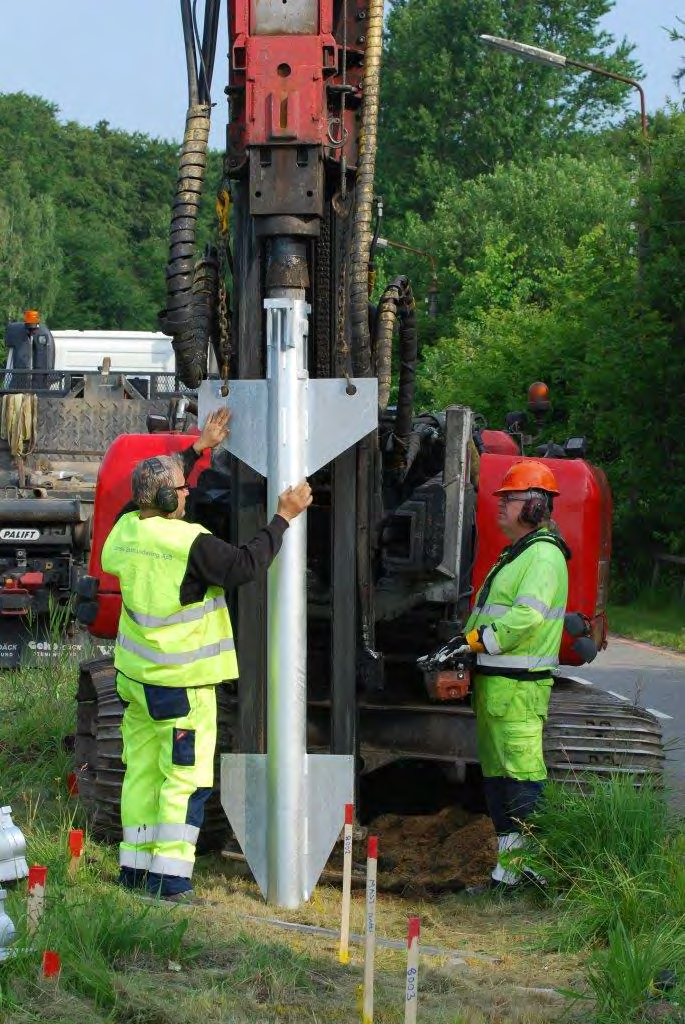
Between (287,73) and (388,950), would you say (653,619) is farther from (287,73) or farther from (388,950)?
(388,950)

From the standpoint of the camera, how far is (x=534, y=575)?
25.5 feet

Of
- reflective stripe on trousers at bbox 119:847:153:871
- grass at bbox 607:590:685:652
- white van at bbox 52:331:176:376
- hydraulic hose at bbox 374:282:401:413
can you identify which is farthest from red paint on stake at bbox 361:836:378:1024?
white van at bbox 52:331:176:376

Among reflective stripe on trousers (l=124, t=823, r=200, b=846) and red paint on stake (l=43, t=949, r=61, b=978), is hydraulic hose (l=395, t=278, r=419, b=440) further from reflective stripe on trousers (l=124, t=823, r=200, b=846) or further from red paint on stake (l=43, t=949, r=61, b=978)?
red paint on stake (l=43, t=949, r=61, b=978)

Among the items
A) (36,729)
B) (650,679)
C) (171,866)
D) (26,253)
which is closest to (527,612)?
(171,866)

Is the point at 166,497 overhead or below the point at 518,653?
overhead

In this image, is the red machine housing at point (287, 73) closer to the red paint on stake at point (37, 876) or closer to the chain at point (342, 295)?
the chain at point (342, 295)

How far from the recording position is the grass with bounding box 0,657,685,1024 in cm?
565

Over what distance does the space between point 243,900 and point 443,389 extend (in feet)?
82.4

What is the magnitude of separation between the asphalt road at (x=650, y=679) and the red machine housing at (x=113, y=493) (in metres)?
3.46

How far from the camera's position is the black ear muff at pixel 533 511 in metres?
7.88

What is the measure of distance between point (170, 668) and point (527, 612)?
158cm

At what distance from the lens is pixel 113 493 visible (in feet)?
28.9

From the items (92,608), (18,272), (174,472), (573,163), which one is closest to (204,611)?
(174,472)

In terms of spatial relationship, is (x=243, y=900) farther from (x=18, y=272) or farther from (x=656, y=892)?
(x=18, y=272)
